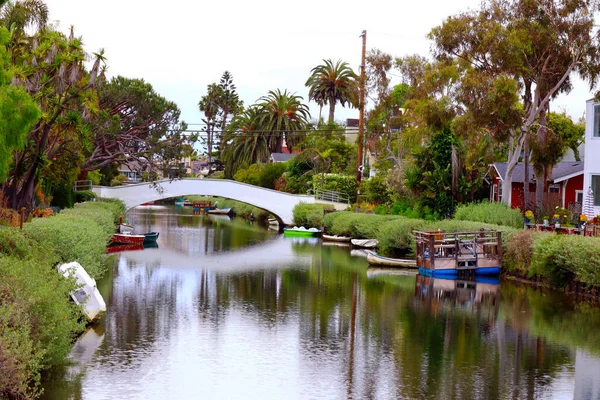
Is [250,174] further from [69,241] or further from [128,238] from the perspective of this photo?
[69,241]

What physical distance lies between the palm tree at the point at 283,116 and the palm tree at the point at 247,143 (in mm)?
775

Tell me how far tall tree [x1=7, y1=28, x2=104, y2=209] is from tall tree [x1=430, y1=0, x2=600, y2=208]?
737 inches

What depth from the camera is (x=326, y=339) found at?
24031mm

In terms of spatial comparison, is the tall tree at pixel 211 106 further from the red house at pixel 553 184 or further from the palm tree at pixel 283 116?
the red house at pixel 553 184

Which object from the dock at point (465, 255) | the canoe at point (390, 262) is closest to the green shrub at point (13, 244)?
the dock at point (465, 255)

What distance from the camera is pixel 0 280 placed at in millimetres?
16984

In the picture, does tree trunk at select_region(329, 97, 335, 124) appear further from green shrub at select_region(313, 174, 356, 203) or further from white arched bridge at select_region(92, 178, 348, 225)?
white arched bridge at select_region(92, 178, 348, 225)

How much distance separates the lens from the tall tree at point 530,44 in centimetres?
4422

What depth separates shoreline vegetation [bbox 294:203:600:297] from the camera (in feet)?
102

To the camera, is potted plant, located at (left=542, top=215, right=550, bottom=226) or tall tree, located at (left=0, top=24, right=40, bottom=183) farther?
potted plant, located at (left=542, top=215, right=550, bottom=226)

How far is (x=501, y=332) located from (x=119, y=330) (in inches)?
431

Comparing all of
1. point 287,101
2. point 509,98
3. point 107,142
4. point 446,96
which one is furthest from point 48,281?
point 287,101

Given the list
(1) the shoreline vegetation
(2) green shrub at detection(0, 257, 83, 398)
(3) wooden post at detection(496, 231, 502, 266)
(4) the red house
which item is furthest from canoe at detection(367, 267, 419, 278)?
(2) green shrub at detection(0, 257, 83, 398)

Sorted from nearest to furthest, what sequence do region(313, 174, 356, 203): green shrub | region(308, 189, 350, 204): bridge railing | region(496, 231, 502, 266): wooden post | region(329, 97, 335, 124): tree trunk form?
region(496, 231, 502, 266): wooden post → region(308, 189, 350, 204): bridge railing → region(313, 174, 356, 203): green shrub → region(329, 97, 335, 124): tree trunk
